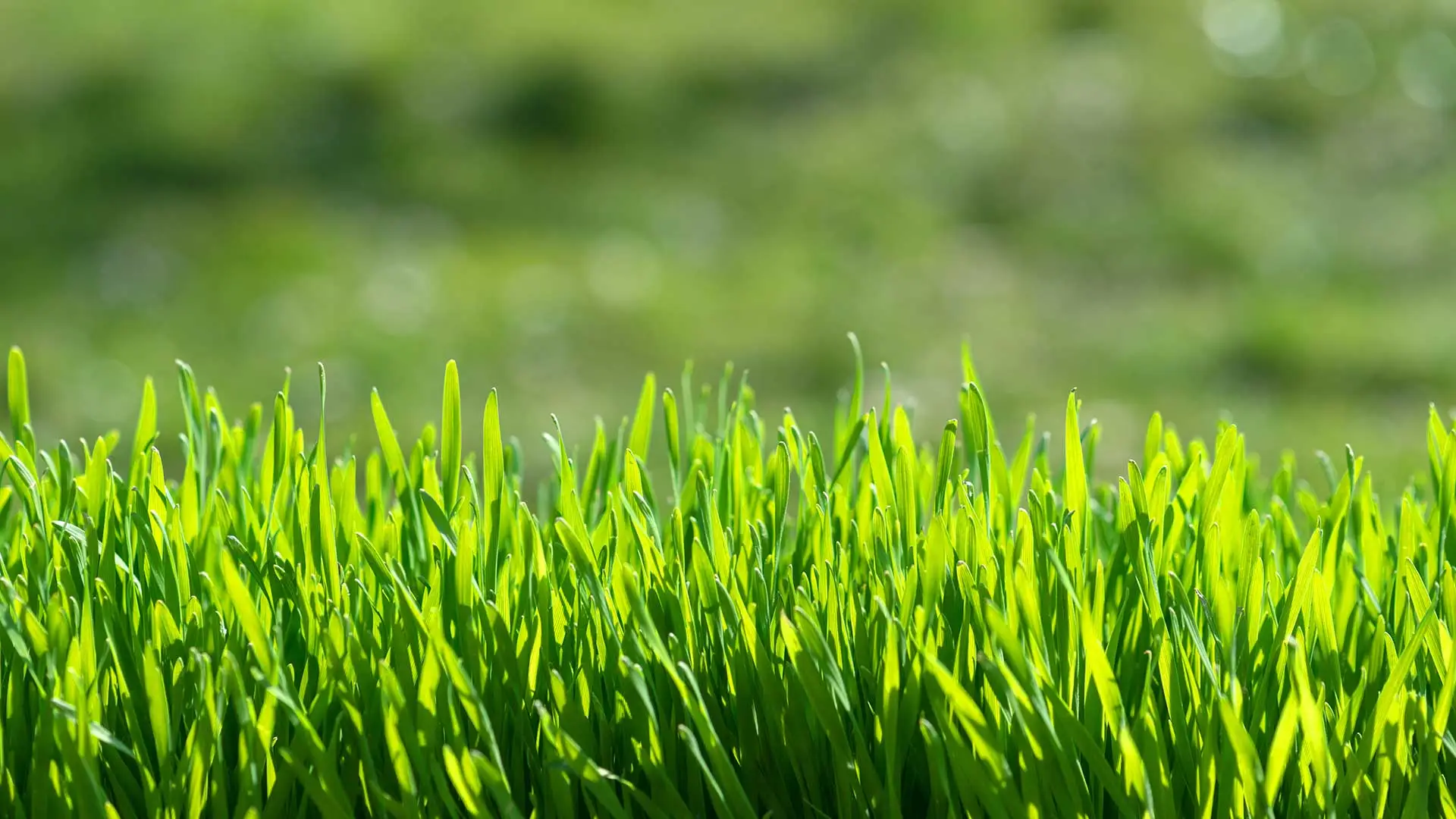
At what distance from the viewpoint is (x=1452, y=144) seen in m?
7.63

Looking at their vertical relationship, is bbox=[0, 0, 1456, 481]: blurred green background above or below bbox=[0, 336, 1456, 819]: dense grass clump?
above

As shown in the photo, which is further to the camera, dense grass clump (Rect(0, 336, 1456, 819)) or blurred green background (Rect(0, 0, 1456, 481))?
blurred green background (Rect(0, 0, 1456, 481))

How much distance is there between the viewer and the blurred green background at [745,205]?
19.8 feet

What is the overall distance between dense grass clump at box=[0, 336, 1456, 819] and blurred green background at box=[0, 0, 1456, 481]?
407cm

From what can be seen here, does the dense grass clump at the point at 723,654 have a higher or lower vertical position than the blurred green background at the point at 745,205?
lower

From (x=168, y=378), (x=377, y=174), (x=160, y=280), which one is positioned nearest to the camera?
(x=168, y=378)

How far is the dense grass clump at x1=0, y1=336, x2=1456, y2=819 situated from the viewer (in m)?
1.09

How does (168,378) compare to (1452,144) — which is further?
(1452,144)

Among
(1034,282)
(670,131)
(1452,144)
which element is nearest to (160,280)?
(670,131)

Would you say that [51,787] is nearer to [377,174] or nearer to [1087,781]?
[1087,781]

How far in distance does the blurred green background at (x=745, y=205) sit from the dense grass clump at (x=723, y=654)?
160 inches

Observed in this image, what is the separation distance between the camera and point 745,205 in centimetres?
744

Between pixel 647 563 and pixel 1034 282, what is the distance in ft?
18.9

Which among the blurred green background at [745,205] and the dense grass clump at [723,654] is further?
the blurred green background at [745,205]
